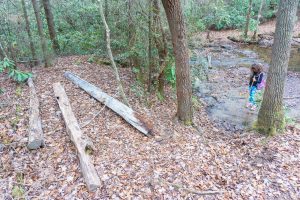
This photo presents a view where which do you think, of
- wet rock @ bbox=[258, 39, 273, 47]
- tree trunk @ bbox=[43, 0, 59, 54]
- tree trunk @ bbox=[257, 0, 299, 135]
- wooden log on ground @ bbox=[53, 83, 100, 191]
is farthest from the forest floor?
wet rock @ bbox=[258, 39, 273, 47]

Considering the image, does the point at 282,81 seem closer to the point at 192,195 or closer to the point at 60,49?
the point at 192,195

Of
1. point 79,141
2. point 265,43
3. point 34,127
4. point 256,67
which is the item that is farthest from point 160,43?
point 265,43

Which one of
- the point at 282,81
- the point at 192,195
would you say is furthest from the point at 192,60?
the point at 192,195

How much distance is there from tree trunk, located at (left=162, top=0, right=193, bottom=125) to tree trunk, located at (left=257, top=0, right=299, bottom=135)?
1.99m

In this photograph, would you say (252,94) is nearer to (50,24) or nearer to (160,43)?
(160,43)

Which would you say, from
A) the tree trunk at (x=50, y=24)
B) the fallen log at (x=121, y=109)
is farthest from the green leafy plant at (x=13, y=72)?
the tree trunk at (x=50, y=24)

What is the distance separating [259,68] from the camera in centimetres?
795

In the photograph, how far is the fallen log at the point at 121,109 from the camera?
5910 mm

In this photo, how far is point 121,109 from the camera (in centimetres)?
635

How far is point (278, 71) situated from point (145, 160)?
12.9 ft

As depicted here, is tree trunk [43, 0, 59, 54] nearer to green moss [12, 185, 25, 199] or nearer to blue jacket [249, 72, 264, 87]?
blue jacket [249, 72, 264, 87]

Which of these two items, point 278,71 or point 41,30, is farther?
point 41,30

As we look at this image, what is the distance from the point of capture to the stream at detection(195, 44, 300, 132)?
807cm

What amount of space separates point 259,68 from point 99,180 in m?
6.34
